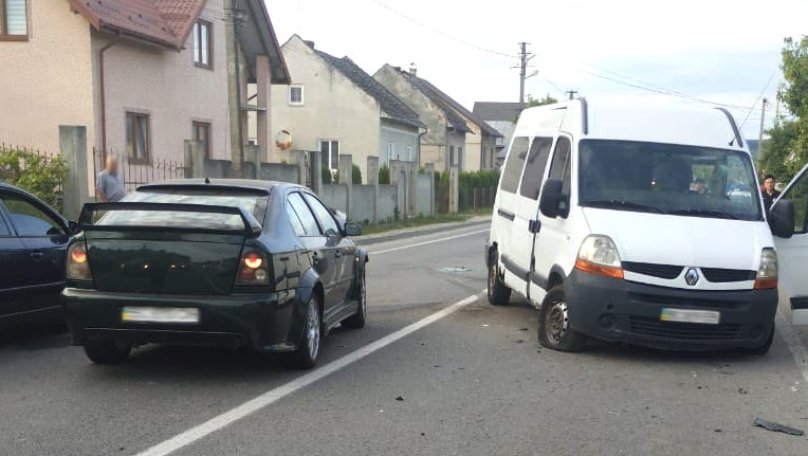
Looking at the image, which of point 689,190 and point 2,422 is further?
point 689,190

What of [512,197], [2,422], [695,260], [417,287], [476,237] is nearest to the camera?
[2,422]

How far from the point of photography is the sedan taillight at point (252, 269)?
225 inches

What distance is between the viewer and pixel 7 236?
6883 millimetres

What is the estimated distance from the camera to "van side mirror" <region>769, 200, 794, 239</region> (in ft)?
24.0

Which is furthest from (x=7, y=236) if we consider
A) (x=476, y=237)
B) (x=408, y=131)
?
(x=408, y=131)

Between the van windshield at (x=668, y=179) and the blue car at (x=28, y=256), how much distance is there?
5.02 meters

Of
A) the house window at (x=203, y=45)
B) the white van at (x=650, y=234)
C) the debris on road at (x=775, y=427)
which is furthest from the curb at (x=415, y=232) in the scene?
the debris on road at (x=775, y=427)

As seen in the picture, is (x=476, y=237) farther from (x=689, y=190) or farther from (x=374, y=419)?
(x=374, y=419)

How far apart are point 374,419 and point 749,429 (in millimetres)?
2505

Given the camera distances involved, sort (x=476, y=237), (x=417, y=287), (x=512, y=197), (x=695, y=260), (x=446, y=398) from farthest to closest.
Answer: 1. (x=476, y=237)
2. (x=417, y=287)
3. (x=512, y=197)
4. (x=695, y=260)
5. (x=446, y=398)

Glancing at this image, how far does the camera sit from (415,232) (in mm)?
24328

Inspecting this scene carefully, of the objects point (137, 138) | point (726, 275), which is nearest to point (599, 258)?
point (726, 275)

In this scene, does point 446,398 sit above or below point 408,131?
below

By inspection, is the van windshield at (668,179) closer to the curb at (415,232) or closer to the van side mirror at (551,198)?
the van side mirror at (551,198)
